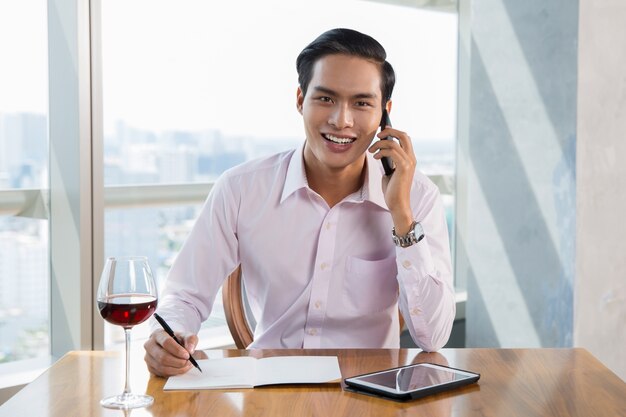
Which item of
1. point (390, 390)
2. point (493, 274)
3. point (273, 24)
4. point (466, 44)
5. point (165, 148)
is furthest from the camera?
point (466, 44)

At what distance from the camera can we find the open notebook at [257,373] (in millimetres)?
1562

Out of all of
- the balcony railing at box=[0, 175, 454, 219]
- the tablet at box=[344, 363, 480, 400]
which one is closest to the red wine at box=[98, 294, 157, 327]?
the tablet at box=[344, 363, 480, 400]

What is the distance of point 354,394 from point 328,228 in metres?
0.78

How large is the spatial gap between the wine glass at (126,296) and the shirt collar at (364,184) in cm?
87

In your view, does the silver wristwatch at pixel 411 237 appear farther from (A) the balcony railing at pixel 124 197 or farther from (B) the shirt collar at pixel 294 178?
(A) the balcony railing at pixel 124 197

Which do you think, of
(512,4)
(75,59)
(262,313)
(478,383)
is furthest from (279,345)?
(512,4)

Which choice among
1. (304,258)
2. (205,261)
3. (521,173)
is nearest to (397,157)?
(304,258)

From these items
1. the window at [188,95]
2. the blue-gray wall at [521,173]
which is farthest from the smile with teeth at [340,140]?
the blue-gray wall at [521,173]

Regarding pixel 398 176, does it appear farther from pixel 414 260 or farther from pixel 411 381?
pixel 411 381

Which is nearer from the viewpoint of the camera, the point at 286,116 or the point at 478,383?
the point at 478,383

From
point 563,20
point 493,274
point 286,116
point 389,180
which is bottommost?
point 493,274

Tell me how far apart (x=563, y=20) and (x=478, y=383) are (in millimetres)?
2485

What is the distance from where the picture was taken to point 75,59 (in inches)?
120

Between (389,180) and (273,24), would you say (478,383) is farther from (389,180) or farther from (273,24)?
(273,24)
